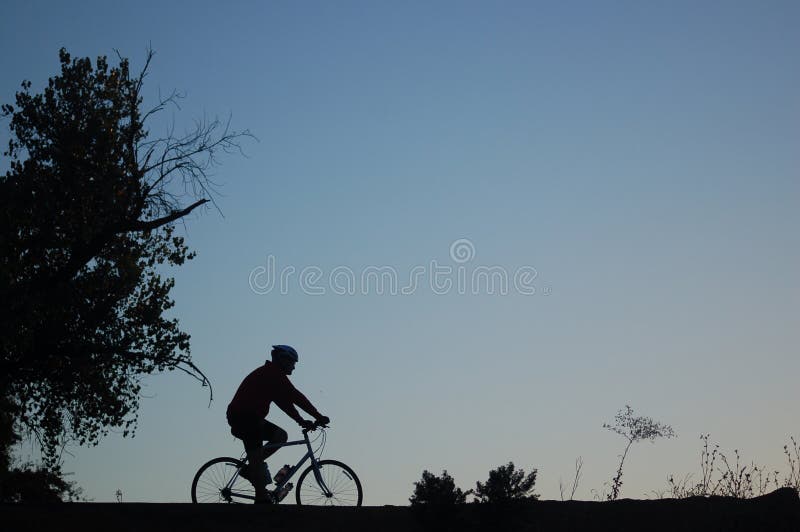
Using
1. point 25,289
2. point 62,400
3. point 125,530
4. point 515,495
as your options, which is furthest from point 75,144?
point 515,495

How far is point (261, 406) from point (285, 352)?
77 cm

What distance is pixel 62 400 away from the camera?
2080cm

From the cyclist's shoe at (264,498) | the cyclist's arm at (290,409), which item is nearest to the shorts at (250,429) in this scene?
the cyclist's arm at (290,409)

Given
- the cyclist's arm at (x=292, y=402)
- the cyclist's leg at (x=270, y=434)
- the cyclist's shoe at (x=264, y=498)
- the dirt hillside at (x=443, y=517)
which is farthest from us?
the cyclist's arm at (x=292, y=402)

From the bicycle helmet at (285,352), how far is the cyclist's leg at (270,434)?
0.89m

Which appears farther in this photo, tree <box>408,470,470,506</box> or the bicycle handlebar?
the bicycle handlebar

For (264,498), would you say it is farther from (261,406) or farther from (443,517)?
(443,517)

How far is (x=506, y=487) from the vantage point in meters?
10.6

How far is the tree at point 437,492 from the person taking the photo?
1054cm

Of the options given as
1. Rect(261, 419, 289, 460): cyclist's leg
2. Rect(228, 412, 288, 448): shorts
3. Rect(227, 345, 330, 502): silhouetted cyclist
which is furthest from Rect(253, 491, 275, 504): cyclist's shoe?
Rect(228, 412, 288, 448): shorts

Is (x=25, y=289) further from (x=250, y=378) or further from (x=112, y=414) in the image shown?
(x=250, y=378)

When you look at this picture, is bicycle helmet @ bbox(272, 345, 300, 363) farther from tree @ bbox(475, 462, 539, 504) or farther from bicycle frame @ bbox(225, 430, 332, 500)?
tree @ bbox(475, 462, 539, 504)

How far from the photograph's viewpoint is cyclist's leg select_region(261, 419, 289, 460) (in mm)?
12586

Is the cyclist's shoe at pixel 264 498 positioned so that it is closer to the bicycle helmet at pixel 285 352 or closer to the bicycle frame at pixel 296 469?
the bicycle frame at pixel 296 469
